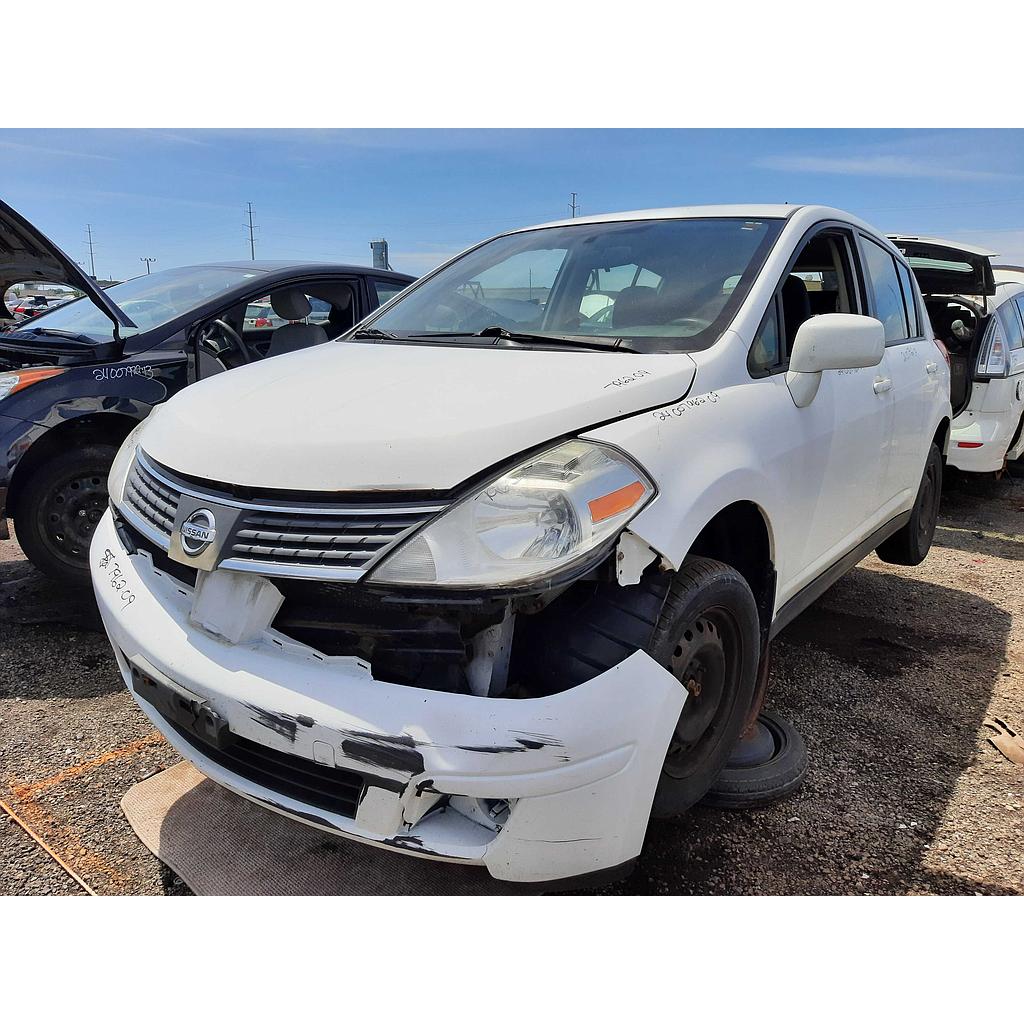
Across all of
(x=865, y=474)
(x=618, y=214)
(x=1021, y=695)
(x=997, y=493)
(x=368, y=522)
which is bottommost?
(x=997, y=493)

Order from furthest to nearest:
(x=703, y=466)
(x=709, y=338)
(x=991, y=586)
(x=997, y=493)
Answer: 1. (x=997, y=493)
2. (x=991, y=586)
3. (x=709, y=338)
4. (x=703, y=466)

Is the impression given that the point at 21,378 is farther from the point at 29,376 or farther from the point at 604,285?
the point at 604,285

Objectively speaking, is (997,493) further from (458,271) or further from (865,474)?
(458,271)

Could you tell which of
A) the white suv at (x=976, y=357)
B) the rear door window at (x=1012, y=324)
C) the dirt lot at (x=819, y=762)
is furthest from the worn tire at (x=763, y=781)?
the rear door window at (x=1012, y=324)

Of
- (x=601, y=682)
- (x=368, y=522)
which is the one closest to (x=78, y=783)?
(x=368, y=522)

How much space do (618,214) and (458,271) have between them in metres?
0.66

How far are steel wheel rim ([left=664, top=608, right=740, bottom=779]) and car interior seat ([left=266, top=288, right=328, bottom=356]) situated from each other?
3.16m

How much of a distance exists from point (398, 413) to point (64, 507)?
2491 millimetres

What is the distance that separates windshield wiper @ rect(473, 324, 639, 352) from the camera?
7.65 feet

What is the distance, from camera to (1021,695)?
3.19m

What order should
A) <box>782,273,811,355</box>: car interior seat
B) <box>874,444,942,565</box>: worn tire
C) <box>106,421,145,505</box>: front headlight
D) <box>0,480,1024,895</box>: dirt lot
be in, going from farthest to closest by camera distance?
<box>874,444,942,565</box>: worn tire < <box>782,273,811,355</box>: car interior seat < <box>106,421,145,505</box>: front headlight < <box>0,480,1024,895</box>: dirt lot

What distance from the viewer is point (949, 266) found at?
20.6 feet

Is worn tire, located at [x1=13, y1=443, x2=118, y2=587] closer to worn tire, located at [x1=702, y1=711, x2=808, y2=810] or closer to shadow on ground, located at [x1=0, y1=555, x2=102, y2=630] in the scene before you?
shadow on ground, located at [x1=0, y1=555, x2=102, y2=630]

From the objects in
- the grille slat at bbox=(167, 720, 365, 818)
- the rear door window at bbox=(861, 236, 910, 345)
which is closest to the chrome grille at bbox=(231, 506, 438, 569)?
the grille slat at bbox=(167, 720, 365, 818)
